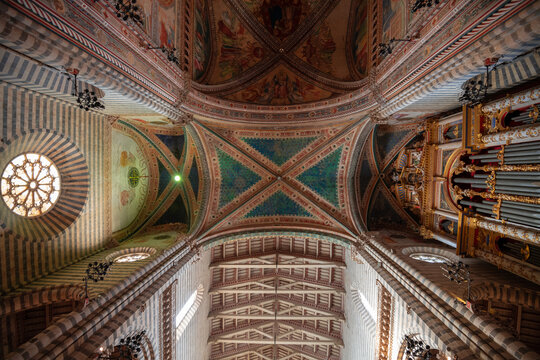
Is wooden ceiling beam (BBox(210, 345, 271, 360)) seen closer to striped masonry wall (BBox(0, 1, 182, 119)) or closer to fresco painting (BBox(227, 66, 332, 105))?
fresco painting (BBox(227, 66, 332, 105))

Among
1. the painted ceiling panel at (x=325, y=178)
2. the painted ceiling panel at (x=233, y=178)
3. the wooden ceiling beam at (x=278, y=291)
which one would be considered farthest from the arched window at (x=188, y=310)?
the painted ceiling panel at (x=325, y=178)

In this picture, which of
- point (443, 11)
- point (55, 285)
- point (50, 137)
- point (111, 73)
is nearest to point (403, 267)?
point (443, 11)

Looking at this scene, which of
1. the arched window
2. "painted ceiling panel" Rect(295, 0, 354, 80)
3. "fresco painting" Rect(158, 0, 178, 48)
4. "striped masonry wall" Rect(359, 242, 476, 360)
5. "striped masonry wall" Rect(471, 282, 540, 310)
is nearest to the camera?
"striped masonry wall" Rect(359, 242, 476, 360)

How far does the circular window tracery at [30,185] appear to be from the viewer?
607cm

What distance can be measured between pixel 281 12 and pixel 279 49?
4.79 ft

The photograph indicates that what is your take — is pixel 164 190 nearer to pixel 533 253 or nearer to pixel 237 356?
pixel 237 356

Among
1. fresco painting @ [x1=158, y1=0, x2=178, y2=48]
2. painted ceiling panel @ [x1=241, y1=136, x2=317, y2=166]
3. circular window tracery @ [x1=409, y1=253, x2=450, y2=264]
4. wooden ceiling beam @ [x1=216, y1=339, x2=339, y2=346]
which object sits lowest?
wooden ceiling beam @ [x1=216, y1=339, x2=339, y2=346]

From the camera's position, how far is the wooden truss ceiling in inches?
490

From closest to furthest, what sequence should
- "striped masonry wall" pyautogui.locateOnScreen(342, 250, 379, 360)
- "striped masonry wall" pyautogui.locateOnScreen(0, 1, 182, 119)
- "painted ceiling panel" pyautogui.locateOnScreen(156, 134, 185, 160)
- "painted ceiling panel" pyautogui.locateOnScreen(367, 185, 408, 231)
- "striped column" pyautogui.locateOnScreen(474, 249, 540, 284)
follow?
1. "striped masonry wall" pyautogui.locateOnScreen(0, 1, 182, 119)
2. "striped column" pyautogui.locateOnScreen(474, 249, 540, 284)
3. "striped masonry wall" pyautogui.locateOnScreen(342, 250, 379, 360)
4. "painted ceiling panel" pyautogui.locateOnScreen(156, 134, 185, 160)
5. "painted ceiling panel" pyautogui.locateOnScreen(367, 185, 408, 231)

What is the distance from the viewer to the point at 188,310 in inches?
416

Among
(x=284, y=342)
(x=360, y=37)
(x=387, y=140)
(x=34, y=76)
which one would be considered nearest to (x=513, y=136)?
(x=387, y=140)

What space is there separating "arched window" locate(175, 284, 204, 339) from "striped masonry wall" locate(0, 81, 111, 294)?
14.0ft

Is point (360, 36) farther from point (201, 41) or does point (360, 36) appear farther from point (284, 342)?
point (284, 342)

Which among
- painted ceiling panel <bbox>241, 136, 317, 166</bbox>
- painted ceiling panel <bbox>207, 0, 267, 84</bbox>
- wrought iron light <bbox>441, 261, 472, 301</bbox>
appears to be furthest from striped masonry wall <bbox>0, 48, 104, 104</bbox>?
wrought iron light <bbox>441, 261, 472, 301</bbox>
